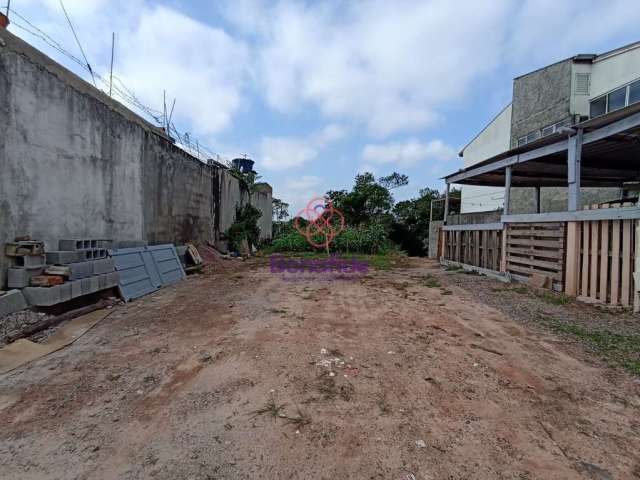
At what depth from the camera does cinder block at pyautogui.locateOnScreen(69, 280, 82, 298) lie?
3.59 meters

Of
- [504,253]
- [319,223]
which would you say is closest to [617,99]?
[504,253]

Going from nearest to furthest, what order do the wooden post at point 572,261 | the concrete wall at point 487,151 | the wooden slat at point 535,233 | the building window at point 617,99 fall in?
the wooden post at point 572,261 → the wooden slat at point 535,233 → the building window at point 617,99 → the concrete wall at point 487,151

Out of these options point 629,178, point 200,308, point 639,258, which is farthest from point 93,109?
Answer: point 629,178

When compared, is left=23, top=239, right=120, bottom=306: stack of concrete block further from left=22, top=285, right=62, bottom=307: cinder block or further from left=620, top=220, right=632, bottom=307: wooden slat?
left=620, top=220, right=632, bottom=307: wooden slat

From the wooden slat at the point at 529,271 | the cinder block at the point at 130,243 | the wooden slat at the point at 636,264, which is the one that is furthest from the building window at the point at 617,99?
the cinder block at the point at 130,243

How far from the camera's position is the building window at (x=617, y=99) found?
8344mm

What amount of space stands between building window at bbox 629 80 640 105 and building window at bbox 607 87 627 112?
20cm

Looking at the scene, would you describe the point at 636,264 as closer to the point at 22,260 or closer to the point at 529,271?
the point at 529,271

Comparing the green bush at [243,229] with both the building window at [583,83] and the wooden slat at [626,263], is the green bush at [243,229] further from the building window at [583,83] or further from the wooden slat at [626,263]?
the building window at [583,83]

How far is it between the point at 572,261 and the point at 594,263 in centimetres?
34

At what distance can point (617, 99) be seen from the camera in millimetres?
8570

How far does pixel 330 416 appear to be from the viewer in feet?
5.83

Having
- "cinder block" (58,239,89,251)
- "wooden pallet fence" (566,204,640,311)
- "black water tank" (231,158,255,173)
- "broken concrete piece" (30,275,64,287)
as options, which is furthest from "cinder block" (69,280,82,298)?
"black water tank" (231,158,255,173)

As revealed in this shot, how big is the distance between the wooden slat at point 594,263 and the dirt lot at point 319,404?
1.87 m
